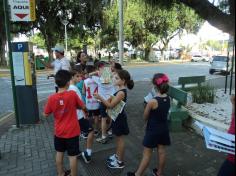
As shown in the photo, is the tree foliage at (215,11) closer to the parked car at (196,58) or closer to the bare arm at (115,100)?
the bare arm at (115,100)

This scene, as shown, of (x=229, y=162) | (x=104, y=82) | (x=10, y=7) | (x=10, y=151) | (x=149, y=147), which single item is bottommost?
(x=10, y=151)

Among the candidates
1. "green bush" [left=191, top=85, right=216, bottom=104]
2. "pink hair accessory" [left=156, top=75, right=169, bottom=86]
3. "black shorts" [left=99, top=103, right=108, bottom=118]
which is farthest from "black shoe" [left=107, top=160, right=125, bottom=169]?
"green bush" [left=191, top=85, right=216, bottom=104]

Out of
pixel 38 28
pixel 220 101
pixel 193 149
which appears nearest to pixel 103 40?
pixel 38 28

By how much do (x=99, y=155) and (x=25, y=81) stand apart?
271cm

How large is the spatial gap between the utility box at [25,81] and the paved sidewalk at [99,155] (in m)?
0.37

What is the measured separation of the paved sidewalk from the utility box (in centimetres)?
37

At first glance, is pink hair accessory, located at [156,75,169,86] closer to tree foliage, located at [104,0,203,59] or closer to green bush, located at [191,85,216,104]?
green bush, located at [191,85,216,104]

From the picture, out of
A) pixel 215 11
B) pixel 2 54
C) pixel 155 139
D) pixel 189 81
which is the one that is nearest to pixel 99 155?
pixel 155 139

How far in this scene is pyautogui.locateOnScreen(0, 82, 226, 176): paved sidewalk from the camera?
4301 mm

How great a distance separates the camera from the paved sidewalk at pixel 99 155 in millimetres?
4301

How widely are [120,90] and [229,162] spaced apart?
1.91 meters

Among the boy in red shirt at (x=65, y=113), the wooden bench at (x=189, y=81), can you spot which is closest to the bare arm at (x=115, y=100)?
the boy in red shirt at (x=65, y=113)

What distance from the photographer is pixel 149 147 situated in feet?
12.3

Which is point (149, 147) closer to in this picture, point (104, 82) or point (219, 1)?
point (104, 82)
